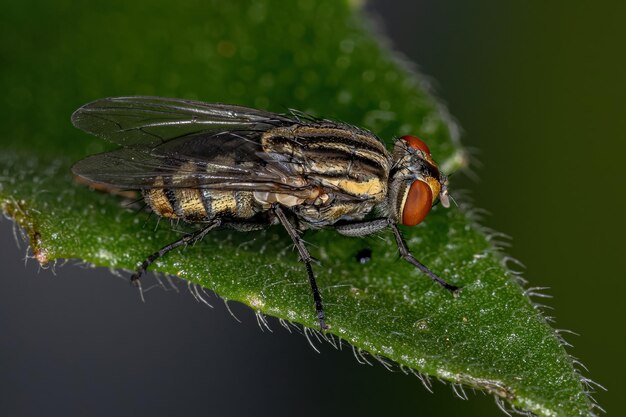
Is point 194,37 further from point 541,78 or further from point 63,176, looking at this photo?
point 541,78

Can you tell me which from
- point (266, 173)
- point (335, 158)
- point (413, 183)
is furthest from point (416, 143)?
point (266, 173)

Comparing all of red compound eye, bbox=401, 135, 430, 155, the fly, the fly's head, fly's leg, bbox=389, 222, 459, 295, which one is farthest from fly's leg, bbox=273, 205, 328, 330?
red compound eye, bbox=401, 135, 430, 155

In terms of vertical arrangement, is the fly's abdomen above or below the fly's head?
below

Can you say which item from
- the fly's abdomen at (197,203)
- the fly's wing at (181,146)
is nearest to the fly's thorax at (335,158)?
the fly's wing at (181,146)

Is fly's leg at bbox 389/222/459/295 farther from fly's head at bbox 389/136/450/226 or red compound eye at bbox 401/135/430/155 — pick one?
red compound eye at bbox 401/135/430/155

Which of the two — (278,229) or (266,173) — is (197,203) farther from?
(278,229)

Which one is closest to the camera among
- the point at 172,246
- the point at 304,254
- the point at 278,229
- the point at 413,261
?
the point at 172,246
